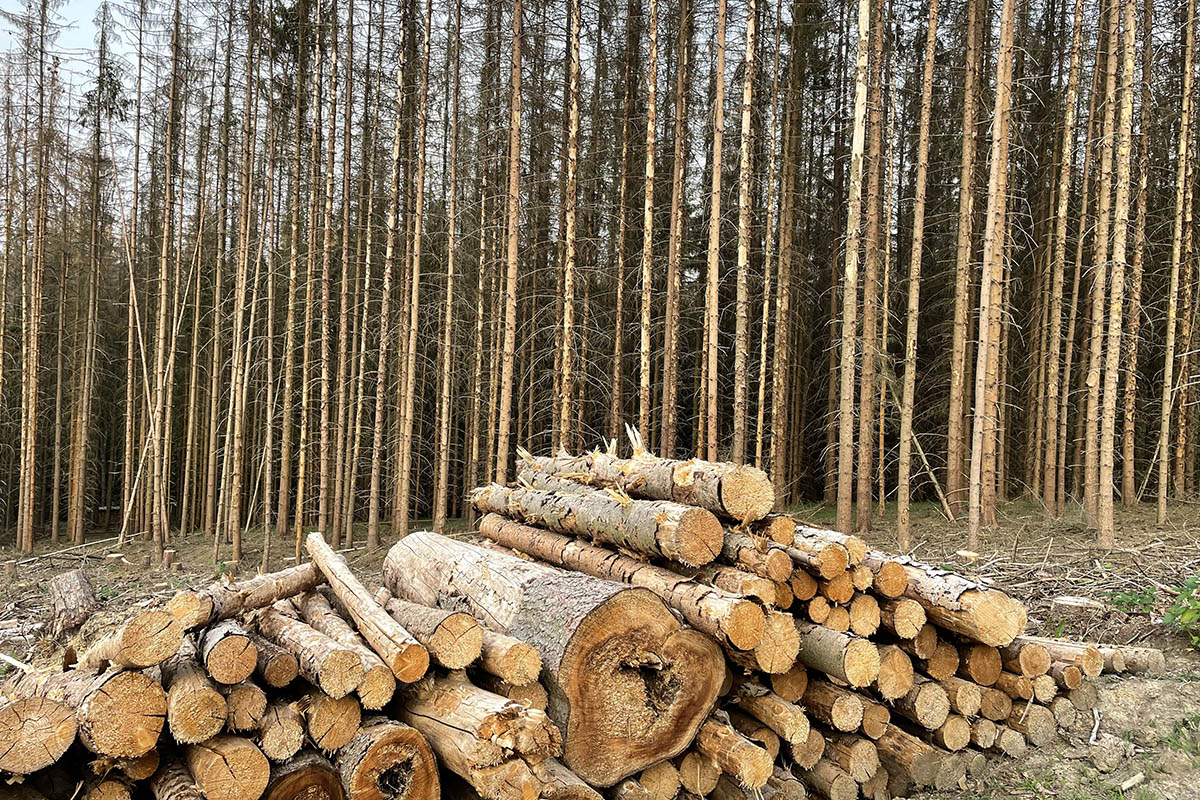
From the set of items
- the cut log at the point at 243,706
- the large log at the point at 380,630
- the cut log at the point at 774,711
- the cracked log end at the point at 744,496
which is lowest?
the cut log at the point at 774,711

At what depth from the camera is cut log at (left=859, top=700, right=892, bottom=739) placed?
447cm

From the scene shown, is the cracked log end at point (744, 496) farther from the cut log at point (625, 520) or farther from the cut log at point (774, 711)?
the cut log at point (774, 711)

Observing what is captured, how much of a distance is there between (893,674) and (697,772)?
1.43 meters

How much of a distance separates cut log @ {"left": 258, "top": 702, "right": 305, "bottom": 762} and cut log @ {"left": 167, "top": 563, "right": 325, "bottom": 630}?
2.14ft

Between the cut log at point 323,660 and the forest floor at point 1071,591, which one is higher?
the cut log at point 323,660

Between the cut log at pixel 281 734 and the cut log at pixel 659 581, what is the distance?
2009 millimetres

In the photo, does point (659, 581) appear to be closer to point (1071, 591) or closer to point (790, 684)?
point (790, 684)

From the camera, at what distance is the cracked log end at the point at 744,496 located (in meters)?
4.72

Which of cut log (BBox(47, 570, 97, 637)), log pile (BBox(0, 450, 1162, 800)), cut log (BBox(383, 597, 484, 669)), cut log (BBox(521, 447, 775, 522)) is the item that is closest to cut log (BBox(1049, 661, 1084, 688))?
log pile (BBox(0, 450, 1162, 800))

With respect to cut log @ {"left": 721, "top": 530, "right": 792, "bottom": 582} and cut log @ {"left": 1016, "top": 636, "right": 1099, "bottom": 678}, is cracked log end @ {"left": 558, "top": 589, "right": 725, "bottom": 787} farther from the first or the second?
cut log @ {"left": 1016, "top": 636, "right": 1099, "bottom": 678}

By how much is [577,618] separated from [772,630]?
1211 mm

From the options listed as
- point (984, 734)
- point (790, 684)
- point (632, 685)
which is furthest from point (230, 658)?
point (984, 734)

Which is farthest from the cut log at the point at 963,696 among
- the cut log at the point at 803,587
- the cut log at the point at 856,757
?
the cut log at the point at 803,587

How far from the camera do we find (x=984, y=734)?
4551 millimetres
